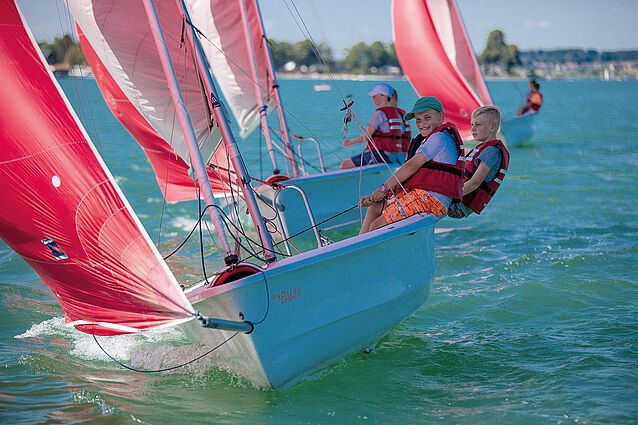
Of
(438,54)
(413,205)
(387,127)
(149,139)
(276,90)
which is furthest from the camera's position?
(438,54)

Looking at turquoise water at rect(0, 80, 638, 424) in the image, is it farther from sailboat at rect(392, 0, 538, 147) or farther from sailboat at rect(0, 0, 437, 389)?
sailboat at rect(392, 0, 538, 147)

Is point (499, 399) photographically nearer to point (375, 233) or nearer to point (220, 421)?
point (375, 233)

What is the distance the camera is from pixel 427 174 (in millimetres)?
3818

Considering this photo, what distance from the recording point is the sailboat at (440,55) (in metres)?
10.3

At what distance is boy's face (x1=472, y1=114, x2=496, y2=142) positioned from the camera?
4086 millimetres

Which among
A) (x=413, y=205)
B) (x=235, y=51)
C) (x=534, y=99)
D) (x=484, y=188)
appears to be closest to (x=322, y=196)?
(x=235, y=51)

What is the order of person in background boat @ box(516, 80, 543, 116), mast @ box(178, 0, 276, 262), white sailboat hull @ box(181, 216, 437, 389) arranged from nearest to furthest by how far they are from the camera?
white sailboat hull @ box(181, 216, 437, 389) < mast @ box(178, 0, 276, 262) < person in background boat @ box(516, 80, 543, 116)

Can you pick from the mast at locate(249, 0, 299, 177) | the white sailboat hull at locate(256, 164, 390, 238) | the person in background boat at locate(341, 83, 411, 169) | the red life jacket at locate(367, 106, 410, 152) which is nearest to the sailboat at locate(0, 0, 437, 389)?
the white sailboat hull at locate(256, 164, 390, 238)

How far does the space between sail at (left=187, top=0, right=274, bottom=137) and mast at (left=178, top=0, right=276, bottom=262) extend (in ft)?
10.3

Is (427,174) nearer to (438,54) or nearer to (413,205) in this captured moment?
(413,205)

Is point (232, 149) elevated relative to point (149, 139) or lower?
lower

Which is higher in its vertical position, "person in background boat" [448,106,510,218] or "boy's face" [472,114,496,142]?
"boy's face" [472,114,496,142]

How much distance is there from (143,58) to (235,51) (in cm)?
327

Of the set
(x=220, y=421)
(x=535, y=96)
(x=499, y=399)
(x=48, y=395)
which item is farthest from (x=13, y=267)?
(x=535, y=96)
